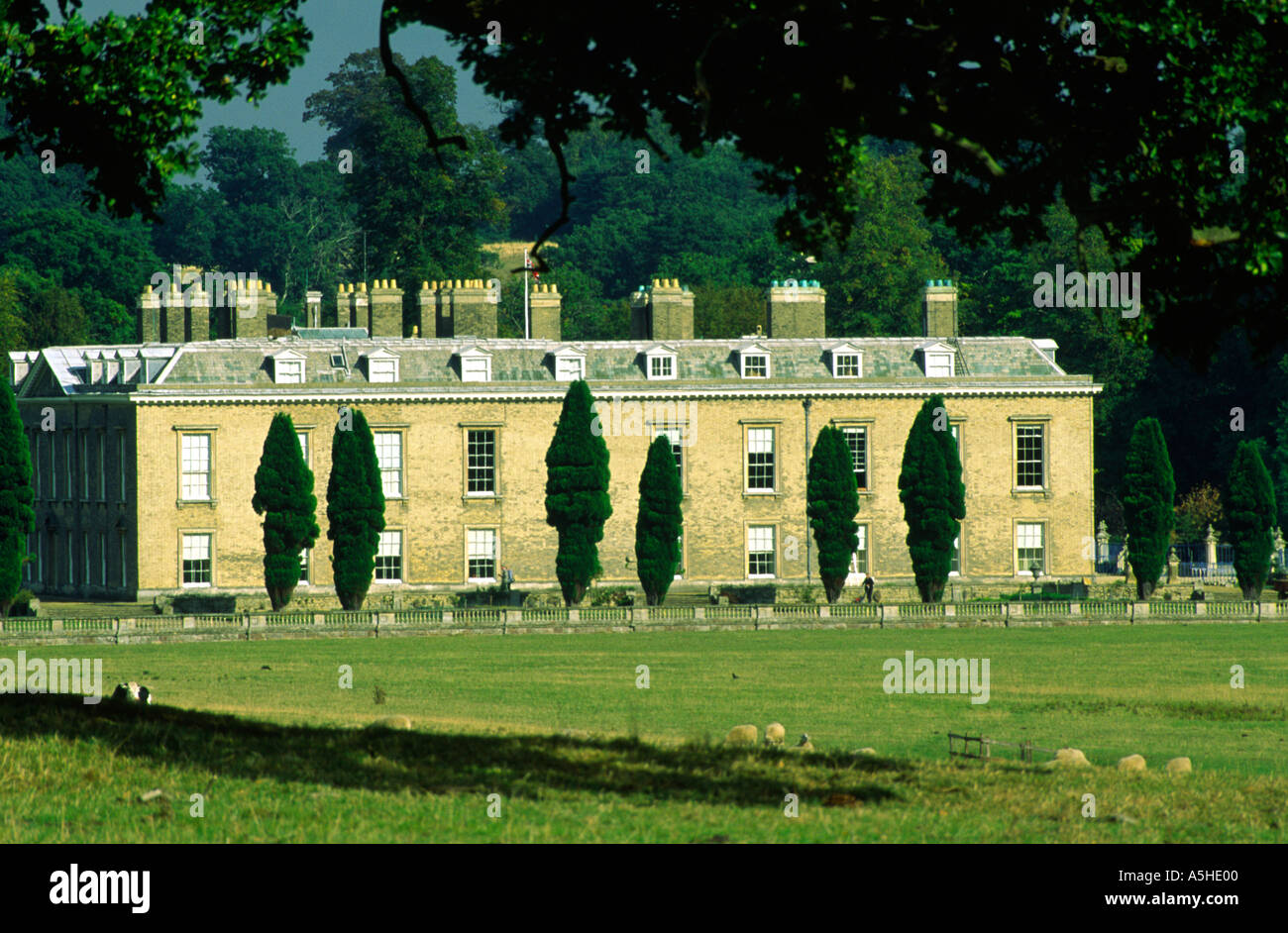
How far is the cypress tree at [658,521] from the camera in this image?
5659cm

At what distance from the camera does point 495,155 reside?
88438 millimetres

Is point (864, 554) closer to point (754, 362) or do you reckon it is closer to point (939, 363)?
point (939, 363)

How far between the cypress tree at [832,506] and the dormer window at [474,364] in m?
10.2

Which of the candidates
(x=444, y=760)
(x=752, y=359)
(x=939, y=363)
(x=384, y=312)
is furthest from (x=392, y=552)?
(x=444, y=760)

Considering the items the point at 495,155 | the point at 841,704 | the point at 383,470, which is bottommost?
the point at 841,704

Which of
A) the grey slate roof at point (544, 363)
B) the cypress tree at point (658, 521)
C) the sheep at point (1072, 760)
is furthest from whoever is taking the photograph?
the grey slate roof at point (544, 363)

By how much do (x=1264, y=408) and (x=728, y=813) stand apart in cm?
6857

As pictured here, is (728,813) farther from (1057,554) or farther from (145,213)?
(1057,554)

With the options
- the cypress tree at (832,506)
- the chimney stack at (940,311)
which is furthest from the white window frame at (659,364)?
the chimney stack at (940,311)

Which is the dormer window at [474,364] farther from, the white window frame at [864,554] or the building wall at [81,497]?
the white window frame at [864,554]

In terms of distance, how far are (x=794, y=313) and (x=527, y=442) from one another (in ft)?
32.8

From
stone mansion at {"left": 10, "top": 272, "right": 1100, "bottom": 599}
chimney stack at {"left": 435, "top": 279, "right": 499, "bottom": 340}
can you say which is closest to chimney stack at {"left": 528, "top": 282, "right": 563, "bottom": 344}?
stone mansion at {"left": 10, "top": 272, "right": 1100, "bottom": 599}

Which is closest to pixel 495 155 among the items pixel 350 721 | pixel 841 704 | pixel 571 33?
pixel 841 704

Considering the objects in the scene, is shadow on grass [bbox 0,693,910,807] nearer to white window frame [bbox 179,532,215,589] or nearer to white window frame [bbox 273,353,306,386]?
white window frame [bbox 179,532,215,589]
